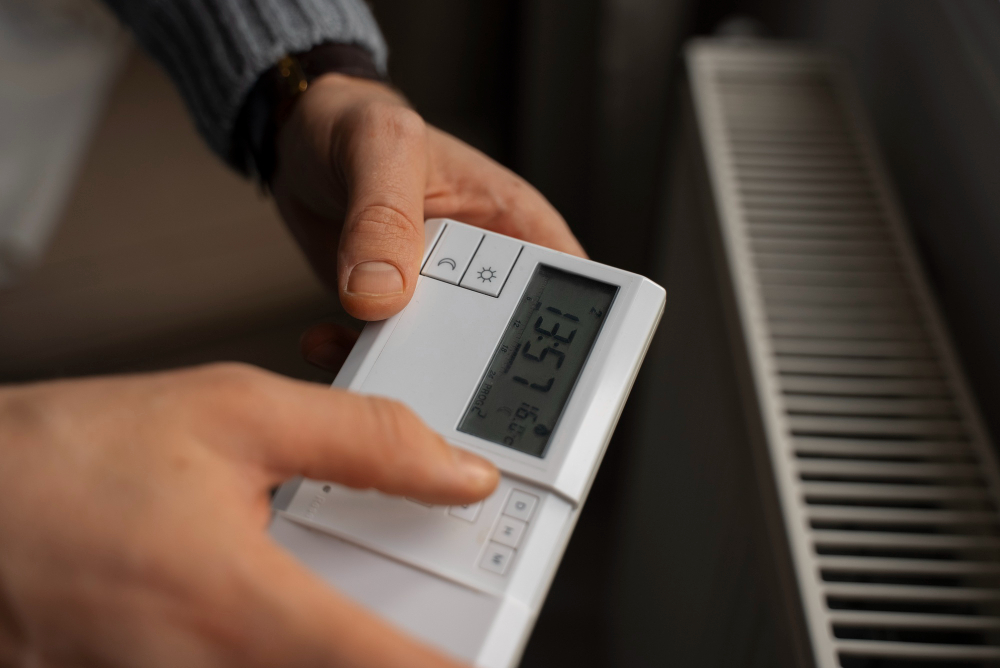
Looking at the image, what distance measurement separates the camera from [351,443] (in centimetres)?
31

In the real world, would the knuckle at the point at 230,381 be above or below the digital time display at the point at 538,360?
below

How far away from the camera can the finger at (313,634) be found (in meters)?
0.27

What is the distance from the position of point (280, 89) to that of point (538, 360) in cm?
40

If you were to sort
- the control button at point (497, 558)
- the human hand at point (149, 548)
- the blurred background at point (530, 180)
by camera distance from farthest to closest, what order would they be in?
1. the blurred background at point (530, 180)
2. the control button at point (497, 558)
3. the human hand at point (149, 548)

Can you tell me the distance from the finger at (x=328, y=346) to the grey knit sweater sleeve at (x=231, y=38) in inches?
9.7

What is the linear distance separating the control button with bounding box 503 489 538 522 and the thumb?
55 mm

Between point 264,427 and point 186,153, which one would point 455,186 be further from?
point 186,153

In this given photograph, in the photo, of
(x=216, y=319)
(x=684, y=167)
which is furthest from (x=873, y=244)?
(x=216, y=319)

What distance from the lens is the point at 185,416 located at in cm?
29

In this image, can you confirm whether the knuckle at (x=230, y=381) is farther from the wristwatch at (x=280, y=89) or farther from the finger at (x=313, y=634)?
the wristwatch at (x=280, y=89)

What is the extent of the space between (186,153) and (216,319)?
28cm

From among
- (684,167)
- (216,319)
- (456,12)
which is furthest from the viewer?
(456,12)

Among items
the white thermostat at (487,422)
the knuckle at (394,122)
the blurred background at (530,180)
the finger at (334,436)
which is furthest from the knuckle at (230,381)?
the blurred background at (530,180)

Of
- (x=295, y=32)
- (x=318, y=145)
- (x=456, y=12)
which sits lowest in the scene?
(x=318, y=145)
